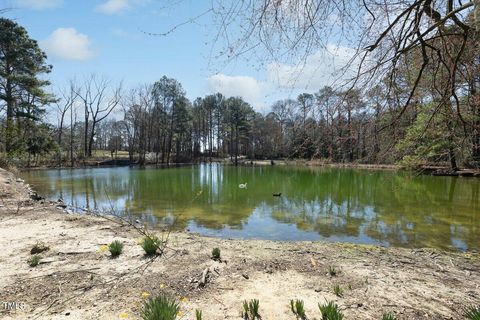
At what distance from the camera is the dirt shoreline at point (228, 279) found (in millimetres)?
3375

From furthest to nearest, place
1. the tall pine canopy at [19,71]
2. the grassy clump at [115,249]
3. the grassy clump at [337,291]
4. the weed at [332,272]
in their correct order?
the tall pine canopy at [19,71]
the grassy clump at [115,249]
the weed at [332,272]
the grassy clump at [337,291]

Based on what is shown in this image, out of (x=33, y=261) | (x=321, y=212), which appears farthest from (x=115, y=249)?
(x=321, y=212)

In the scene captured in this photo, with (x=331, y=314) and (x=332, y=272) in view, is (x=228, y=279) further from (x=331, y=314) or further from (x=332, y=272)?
(x=331, y=314)

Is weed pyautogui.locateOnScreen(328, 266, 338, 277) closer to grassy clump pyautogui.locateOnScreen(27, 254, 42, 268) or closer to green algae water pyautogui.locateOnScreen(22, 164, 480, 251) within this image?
green algae water pyautogui.locateOnScreen(22, 164, 480, 251)

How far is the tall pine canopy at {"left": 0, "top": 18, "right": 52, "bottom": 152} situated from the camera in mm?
27575

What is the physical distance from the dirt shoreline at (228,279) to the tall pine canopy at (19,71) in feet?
85.9

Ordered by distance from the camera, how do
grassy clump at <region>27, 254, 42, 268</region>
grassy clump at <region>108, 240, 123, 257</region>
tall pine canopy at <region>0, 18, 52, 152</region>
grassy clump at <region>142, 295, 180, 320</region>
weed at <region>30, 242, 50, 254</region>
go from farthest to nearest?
tall pine canopy at <region>0, 18, 52, 152</region>
weed at <region>30, 242, 50, 254</region>
grassy clump at <region>108, 240, 123, 257</region>
grassy clump at <region>27, 254, 42, 268</region>
grassy clump at <region>142, 295, 180, 320</region>

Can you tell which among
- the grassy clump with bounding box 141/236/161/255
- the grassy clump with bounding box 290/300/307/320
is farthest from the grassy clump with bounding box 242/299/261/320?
the grassy clump with bounding box 141/236/161/255

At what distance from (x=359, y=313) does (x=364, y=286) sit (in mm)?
756

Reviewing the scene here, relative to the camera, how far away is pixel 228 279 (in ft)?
13.7

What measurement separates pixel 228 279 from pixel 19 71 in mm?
32534

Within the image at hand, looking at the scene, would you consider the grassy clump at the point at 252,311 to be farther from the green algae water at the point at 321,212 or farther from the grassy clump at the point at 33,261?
the grassy clump at the point at 33,261

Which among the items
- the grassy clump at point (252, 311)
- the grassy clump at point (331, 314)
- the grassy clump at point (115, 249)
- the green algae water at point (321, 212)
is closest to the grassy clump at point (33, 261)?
the grassy clump at point (115, 249)

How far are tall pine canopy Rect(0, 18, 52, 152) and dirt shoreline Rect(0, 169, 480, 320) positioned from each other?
26.2 m
